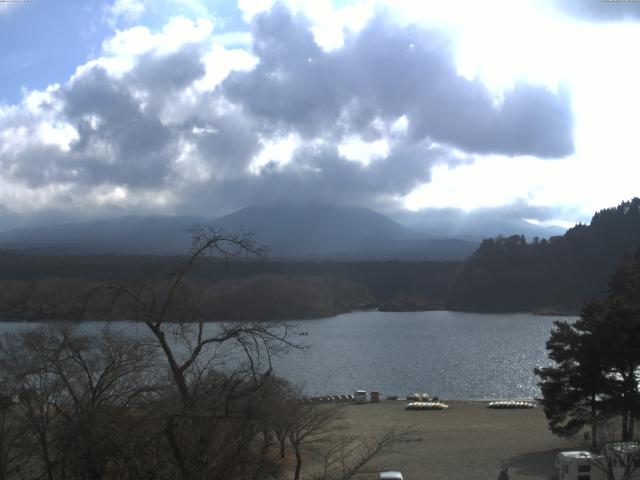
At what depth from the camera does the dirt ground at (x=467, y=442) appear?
1567cm

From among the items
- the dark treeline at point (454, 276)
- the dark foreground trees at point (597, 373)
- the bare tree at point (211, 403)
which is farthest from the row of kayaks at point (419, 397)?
the dark treeline at point (454, 276)

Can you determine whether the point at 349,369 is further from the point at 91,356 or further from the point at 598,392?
the point at 91,356

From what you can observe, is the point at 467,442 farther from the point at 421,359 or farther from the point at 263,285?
the point at 263,285

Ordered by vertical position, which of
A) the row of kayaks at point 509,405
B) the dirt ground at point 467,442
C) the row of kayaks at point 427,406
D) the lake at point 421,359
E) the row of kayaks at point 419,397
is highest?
the dirt ground at point 467,442

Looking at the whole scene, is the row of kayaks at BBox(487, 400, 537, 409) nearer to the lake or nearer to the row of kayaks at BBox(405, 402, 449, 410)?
the row of kayaks at BBox(405, 402, 449, 410)

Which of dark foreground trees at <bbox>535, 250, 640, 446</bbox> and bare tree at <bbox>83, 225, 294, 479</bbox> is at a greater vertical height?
bare tree at <bbox>83, 225, 294, 479</bbox>

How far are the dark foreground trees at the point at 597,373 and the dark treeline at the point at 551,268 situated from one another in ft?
258

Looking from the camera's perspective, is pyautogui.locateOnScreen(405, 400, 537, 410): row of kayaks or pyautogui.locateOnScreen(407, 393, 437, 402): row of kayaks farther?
pyautogui.locateOnScreen(407, 393, 437, 402): row of kayaks

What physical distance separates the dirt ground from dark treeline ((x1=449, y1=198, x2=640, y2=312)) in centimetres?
7178

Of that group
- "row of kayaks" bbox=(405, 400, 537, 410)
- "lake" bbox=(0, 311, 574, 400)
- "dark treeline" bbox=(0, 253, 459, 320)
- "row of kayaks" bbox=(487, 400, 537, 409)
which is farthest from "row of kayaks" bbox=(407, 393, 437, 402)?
"dark treeline" bbox=(0, 253, 459, 320)

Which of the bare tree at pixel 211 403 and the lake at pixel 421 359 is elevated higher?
the bare tree at pixel 211 403

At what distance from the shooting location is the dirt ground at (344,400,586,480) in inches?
617

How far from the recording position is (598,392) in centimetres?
1659

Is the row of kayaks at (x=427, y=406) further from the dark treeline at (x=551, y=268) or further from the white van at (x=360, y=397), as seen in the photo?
the dark treeline at (x=551, y=268)
